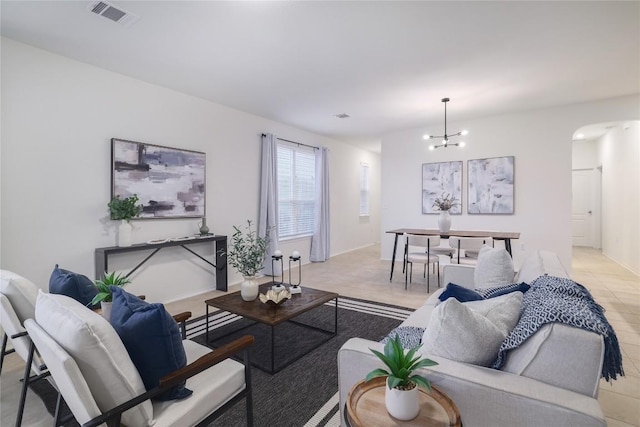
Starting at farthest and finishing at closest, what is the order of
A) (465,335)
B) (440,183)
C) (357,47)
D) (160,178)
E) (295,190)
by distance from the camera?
(295,190) < (440,183) < (160,178) < (357,47) < (465,335)

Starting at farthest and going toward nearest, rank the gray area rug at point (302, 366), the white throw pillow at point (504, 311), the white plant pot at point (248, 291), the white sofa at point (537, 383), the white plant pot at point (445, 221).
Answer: the white plant pot at point (445, 221), the white plant pot at point (248, 291), the gray area rug at point (302, 366), the white throw pillow at point (504, 311), the white sofa at point (537, 383)

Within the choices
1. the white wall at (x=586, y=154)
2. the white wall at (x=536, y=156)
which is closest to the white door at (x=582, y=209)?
the white wall at (x=586, y=154)

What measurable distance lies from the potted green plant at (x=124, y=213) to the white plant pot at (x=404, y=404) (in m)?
3.27

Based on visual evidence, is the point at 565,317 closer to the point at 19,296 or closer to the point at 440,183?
the point at 19,296

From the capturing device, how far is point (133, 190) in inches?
138

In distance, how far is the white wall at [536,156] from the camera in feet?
15.3

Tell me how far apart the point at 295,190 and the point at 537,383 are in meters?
5.21

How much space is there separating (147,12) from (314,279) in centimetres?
388

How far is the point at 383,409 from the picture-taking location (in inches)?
40.5

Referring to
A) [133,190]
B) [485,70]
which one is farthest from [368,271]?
[133,190]

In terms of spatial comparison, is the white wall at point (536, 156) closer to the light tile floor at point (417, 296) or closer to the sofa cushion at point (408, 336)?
the light tile floor at point (417, 296)

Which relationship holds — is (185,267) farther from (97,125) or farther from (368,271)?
(368,271)

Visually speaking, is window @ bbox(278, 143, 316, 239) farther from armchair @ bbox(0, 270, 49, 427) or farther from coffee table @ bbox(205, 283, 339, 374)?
armchair @ bbox(0, 270, 49, 427)

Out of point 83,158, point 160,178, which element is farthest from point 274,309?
point 83,158
